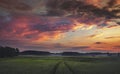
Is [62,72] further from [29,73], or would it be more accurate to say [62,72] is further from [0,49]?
[0,49]

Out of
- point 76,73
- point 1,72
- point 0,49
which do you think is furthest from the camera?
point 0,49

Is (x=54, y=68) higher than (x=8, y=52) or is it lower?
lower

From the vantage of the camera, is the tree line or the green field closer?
the green field

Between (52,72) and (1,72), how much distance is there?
339 cm

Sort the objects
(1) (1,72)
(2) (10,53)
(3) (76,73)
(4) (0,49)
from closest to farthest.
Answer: (1) (1,72)
(3) (76,73)
(4) (0,49)
(2) (10,53)

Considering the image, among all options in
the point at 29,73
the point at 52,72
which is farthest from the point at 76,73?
the point at 29,73

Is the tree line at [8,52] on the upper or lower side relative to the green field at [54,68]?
upper

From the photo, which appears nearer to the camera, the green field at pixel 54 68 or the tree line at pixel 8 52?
the green field at pixel 54 68

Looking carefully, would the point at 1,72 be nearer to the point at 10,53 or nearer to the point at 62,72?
the point at 62,72

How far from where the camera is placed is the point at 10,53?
139 feet

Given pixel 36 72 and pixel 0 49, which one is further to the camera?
pixel 0 49

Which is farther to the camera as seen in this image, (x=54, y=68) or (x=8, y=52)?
(x=8, y=52)

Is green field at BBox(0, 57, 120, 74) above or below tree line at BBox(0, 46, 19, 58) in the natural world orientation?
below

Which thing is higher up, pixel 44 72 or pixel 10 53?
pixel 10 53
